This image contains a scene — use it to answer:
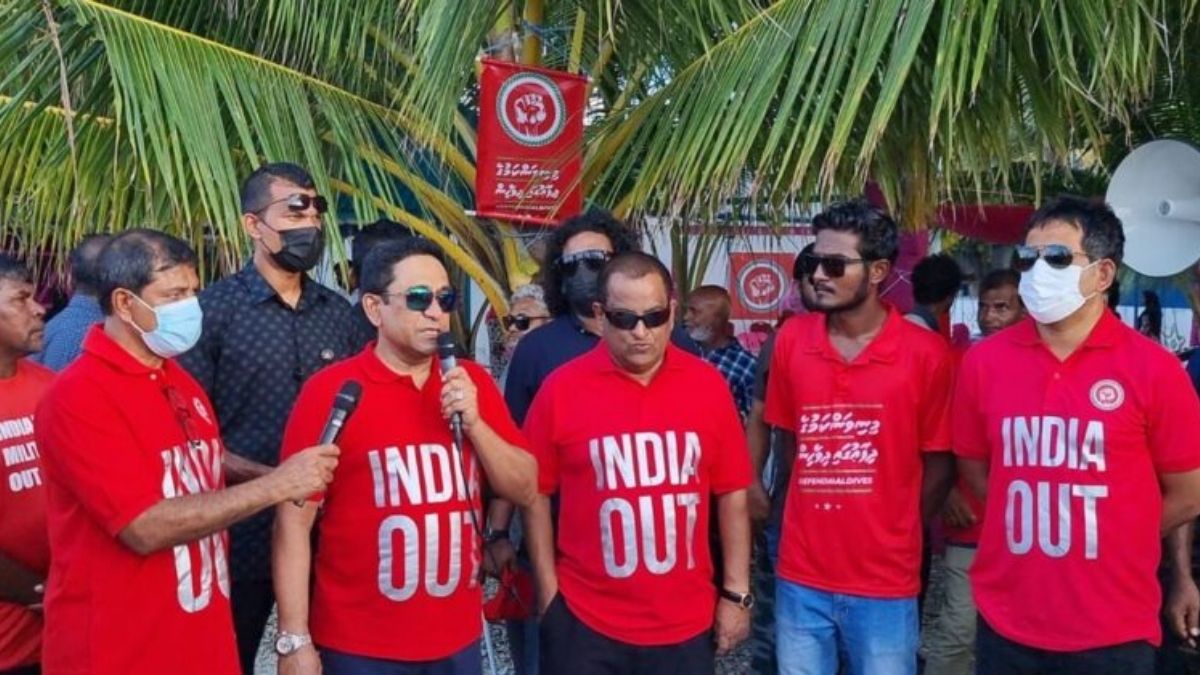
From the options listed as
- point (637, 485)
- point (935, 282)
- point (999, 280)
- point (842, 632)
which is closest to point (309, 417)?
point (637, 485)

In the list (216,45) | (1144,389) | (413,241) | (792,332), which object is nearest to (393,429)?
(413,241)

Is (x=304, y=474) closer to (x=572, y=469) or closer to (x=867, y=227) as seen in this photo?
(x=572, y=469)

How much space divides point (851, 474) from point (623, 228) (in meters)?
1.29

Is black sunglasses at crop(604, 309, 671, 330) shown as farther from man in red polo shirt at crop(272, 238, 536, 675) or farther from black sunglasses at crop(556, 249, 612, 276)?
black sunglasses at crop(556, 249, 612, 276)

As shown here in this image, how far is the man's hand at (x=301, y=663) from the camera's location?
3.26 meters

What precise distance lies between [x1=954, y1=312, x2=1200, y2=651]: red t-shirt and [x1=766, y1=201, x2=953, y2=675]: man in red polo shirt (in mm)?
Result: 330

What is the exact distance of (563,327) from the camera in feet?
14.2

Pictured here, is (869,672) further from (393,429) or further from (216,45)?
(216,45)

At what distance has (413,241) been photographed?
11.6 ft

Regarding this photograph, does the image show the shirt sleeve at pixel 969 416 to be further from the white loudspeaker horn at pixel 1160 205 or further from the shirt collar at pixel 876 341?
the white loudspeaker horn at pixel 1160 205

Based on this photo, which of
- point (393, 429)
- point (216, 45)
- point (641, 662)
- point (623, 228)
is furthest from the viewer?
point (216, 45)

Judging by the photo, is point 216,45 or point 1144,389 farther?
point 216,45

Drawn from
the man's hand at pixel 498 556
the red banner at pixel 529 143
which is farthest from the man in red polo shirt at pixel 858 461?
the red banner at pixel 529 143

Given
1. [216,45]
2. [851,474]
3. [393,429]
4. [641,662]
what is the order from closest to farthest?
1. [393,429]
2. [641,662]
3. [851,474]
4. [216,45]
